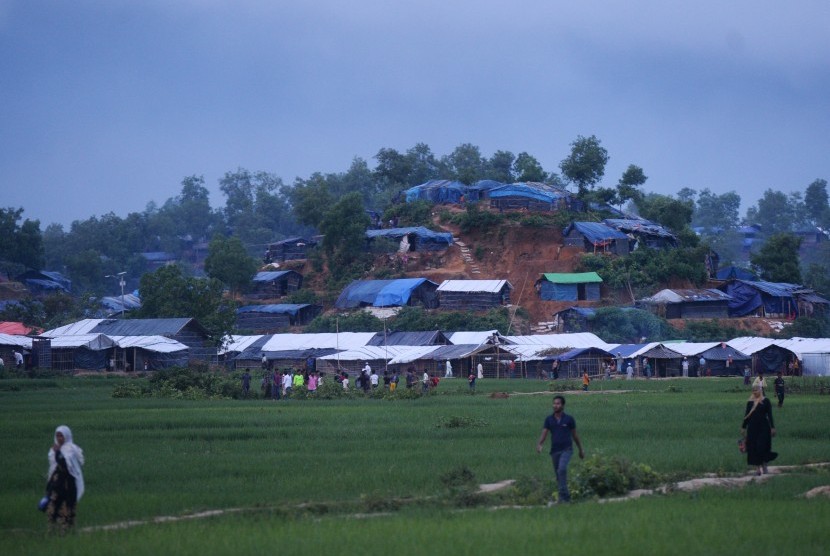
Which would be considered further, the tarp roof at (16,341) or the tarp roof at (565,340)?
the tarp roof at (565,340)

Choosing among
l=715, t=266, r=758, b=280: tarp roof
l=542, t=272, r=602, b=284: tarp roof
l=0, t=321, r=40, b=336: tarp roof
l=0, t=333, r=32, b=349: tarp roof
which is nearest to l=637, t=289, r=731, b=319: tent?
l=542, t=272, r=602, b=284: tarp roof

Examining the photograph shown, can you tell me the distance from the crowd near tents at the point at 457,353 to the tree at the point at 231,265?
67.9ft

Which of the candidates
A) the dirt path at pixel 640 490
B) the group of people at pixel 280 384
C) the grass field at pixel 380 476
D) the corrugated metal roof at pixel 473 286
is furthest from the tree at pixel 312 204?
the dirt path at pixel 640 490

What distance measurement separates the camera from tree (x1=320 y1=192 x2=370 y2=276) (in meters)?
89.6

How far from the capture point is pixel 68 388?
169 ft

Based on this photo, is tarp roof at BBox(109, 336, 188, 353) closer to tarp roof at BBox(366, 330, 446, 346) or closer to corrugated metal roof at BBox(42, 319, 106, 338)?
corrugated metal roof at BBox(42, 319, 106, 338)

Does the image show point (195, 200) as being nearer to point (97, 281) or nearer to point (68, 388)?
point (97, 281)

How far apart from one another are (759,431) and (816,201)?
164m

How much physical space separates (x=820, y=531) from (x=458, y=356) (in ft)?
169

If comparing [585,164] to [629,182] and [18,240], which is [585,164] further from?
[18,240]

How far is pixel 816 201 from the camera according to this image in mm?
170375

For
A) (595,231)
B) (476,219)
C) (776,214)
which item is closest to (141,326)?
(476,219)

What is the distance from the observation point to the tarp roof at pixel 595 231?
83875 mm

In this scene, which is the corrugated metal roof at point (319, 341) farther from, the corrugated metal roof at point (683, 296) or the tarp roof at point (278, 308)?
the corrugated metal roof at point (683, 296)
